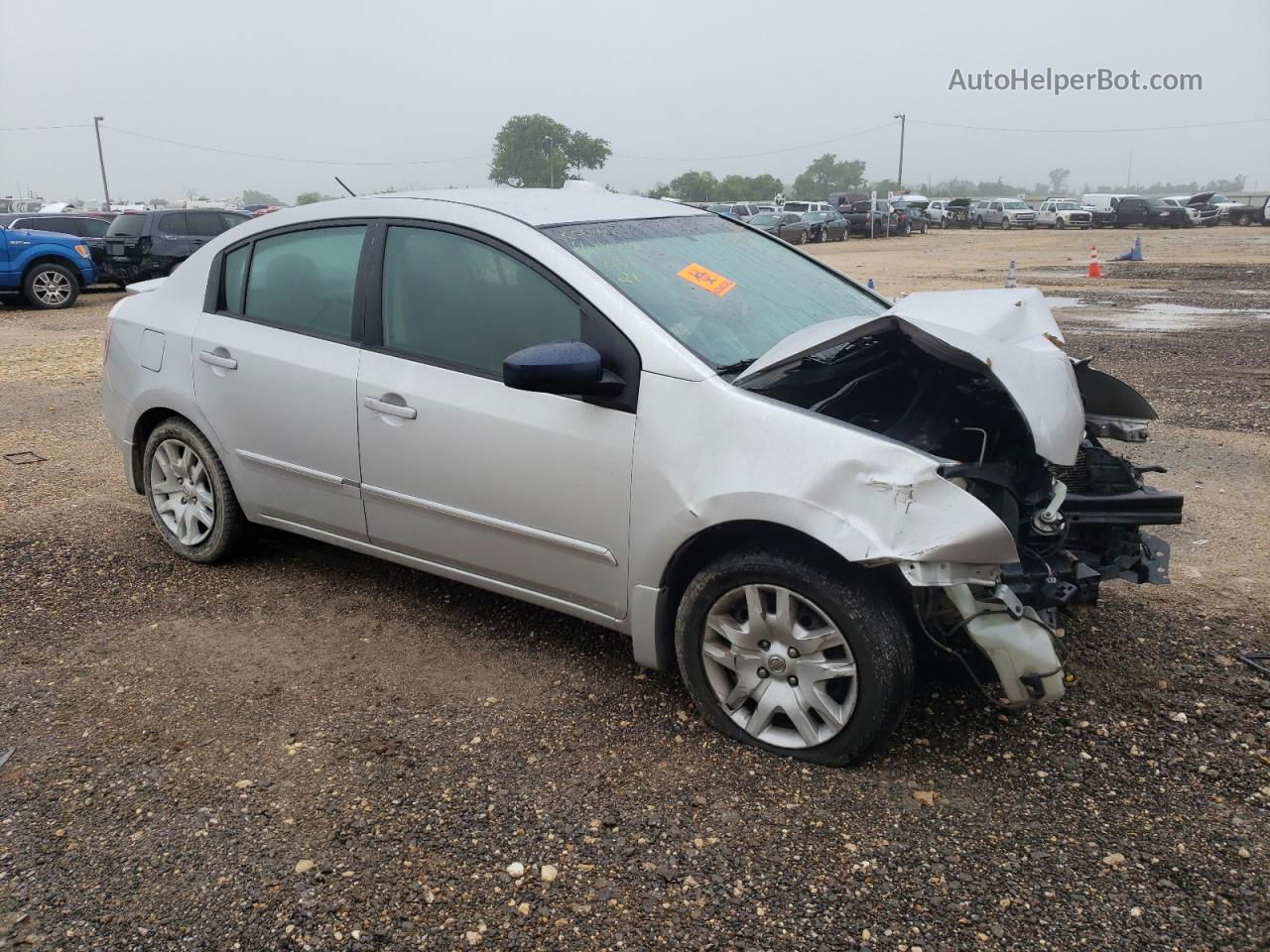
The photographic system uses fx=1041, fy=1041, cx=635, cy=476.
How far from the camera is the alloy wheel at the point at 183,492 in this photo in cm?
462

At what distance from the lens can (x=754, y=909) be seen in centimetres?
253

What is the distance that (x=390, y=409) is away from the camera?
3709mm

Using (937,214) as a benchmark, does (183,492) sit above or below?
below

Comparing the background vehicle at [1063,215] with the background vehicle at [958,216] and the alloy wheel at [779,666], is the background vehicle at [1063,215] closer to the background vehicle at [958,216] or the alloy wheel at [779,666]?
the background vehicle at [958,216]

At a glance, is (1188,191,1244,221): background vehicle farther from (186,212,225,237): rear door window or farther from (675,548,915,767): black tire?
(675,548,915,767): black tire

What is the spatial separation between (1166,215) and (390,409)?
45.2 metres

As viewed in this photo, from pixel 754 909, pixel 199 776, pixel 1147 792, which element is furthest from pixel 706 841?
pixel 199 776

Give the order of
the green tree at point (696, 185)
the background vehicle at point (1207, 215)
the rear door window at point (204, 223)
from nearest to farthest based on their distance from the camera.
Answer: the rear door window at point (204, 223)
the background vehicle at point (1207, 215)
the green tree at point (696, 185)

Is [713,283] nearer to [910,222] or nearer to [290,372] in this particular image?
[290,372]

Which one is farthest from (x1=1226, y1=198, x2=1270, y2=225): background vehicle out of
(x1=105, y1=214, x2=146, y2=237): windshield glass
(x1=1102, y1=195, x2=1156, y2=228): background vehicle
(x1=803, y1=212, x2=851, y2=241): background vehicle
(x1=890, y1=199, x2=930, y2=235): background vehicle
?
(x1=105, y1=214, x2=146, y2=237): windshield glass

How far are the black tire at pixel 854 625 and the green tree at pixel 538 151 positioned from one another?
129 m

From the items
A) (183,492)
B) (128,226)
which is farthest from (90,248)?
(183,492)

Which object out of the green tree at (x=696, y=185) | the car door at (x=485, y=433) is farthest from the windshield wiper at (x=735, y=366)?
the green tree at (x=696, y=185)

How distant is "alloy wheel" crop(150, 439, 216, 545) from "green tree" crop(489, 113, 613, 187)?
127 meters
